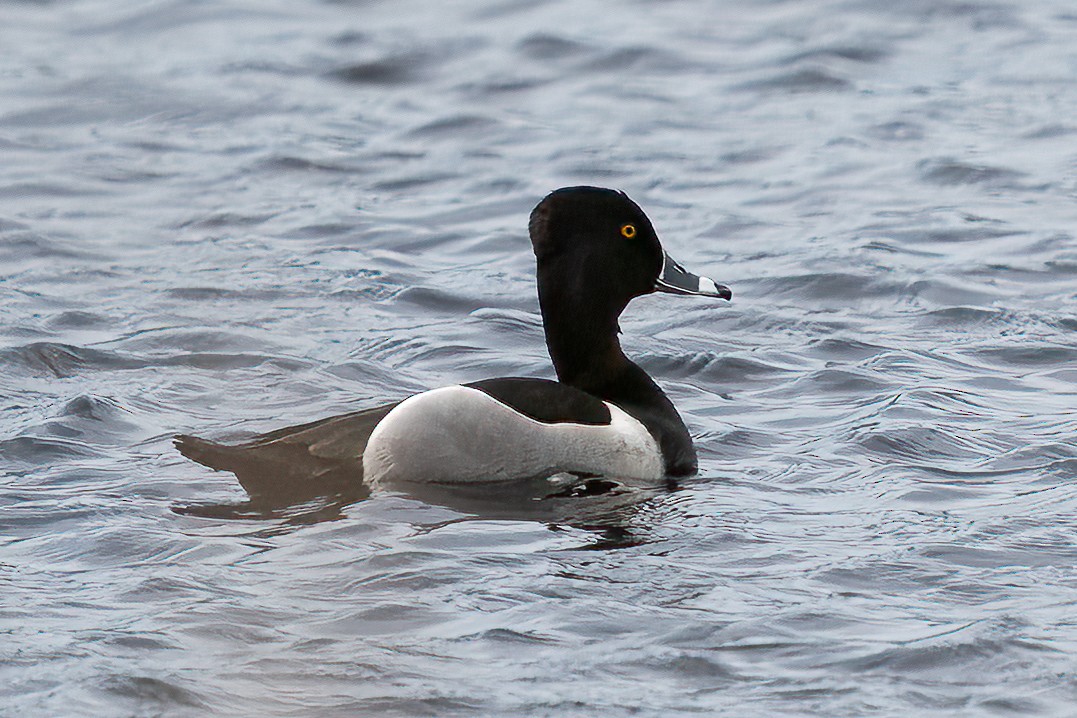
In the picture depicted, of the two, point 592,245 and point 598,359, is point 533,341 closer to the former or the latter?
point 598,359

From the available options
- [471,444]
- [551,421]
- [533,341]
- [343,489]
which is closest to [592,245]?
[551,421]

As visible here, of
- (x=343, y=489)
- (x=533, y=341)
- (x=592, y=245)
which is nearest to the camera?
(x=343, y=489)

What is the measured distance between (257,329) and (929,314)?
365 cm

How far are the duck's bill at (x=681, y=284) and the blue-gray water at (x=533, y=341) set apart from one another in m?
0.68

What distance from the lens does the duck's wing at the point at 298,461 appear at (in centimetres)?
713

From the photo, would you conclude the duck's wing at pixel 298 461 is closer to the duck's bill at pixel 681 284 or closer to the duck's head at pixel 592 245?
the duck's head at pixel 592 245

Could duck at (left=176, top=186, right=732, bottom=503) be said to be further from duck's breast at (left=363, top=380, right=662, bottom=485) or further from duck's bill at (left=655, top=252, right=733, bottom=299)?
duck's bill at (left=655, top=252, right=733, bottom=299)

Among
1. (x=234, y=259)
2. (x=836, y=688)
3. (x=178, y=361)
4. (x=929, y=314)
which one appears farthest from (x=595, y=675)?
(x=234, y=259)

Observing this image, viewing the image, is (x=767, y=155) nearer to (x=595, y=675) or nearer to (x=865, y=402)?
(x=865, y=402)

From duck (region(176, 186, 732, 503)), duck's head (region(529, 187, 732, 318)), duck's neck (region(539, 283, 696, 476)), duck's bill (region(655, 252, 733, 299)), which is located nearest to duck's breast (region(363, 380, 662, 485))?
duck (region(176, 186, 732, 503))

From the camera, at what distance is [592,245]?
302 inches

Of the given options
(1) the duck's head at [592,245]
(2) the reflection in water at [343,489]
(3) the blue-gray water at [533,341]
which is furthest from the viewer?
(1) the duck's head at [592,245]

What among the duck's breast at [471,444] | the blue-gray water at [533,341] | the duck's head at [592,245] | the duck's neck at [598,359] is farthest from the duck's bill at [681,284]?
the duck's breast at [471,444]

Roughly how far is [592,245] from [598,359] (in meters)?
0.47
